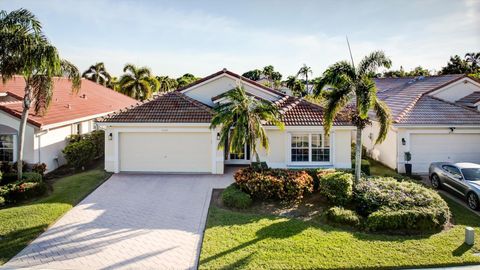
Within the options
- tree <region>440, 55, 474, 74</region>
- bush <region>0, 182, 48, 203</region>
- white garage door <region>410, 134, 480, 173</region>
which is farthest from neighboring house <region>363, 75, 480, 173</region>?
tree <region>440, 55, 474, 74</region>

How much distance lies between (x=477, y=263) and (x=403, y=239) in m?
2.01

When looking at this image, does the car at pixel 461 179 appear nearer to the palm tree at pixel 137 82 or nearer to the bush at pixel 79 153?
the bush at pixel 79 153

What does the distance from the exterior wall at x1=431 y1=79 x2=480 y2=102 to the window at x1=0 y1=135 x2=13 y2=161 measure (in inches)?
1065

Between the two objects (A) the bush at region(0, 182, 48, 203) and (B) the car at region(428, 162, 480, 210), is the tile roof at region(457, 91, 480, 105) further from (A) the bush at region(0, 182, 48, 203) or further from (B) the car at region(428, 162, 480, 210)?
(A) the bush at region(0, 182, 48, 203)

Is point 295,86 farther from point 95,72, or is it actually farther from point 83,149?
point 83,149

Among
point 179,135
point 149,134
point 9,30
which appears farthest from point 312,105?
point 9,30

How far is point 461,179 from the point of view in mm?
14984

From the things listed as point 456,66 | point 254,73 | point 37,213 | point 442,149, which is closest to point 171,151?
point 37,213

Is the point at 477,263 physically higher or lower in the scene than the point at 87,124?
lower

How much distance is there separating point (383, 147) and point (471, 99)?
23.6 feet

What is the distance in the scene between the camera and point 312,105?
2078cm

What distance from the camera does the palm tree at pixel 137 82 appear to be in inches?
1487

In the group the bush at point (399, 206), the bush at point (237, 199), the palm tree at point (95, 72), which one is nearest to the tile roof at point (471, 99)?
the bush at point (399, 206)

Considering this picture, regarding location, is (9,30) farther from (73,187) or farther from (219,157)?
(219,157)
